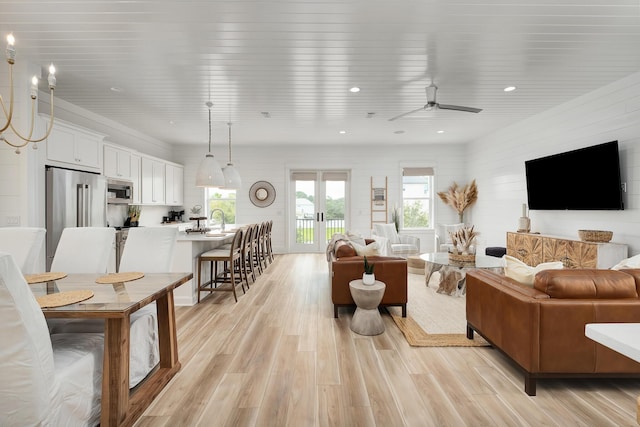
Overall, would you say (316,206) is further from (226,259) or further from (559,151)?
(559,151)

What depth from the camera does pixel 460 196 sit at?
7246mm

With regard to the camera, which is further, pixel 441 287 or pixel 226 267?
pixel 226 267

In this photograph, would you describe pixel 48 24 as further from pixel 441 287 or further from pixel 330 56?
pixel 441 287

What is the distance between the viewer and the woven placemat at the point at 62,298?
1622 mm

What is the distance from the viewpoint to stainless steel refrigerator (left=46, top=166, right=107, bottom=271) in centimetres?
356

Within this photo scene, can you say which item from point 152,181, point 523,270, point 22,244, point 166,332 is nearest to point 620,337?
point 523,270

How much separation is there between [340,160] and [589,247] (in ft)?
17.2

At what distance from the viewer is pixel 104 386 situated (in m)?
1.69

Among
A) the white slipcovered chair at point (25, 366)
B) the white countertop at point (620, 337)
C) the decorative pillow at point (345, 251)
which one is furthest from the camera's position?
the decorative pillow at point (345, 251)

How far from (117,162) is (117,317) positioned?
4439mm

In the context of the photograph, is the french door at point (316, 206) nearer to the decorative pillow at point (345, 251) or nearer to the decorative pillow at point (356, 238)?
the decorative pillow at point (356, 238)

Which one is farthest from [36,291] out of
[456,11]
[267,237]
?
[267,237]

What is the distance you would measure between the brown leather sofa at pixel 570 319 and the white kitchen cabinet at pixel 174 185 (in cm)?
686

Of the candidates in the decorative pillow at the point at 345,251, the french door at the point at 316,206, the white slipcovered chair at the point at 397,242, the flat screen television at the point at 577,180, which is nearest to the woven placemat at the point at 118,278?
the decorative pillow at the point at 345,251
